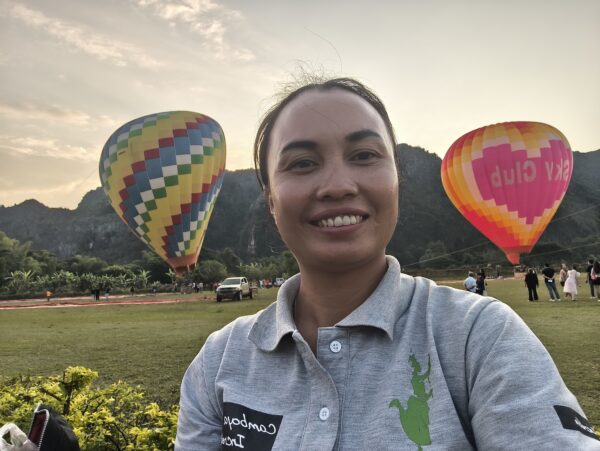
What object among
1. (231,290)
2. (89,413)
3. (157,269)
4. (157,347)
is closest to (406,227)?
(157,269)

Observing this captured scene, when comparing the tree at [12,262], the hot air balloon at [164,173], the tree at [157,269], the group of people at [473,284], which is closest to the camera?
the group of people at [473,284]

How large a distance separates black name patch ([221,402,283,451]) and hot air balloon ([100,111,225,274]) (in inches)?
598

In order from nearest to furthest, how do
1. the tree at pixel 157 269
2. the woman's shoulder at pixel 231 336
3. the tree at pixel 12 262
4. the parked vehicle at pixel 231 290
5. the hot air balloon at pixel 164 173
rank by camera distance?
the woman's shoulder at pixel 231 336 → the hot air balloon at pixel 164 173 → the parked vehicle at pixel 231 290 → the tree at pixel 12 262 → the tree at pixel 157 269

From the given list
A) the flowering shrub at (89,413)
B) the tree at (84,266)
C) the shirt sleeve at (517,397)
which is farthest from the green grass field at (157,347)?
the tree at (84,266)

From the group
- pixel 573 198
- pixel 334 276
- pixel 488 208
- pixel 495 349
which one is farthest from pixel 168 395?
pixel 573 198

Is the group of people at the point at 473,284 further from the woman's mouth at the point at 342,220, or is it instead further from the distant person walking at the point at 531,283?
the woman's mouth at the point at 342,220

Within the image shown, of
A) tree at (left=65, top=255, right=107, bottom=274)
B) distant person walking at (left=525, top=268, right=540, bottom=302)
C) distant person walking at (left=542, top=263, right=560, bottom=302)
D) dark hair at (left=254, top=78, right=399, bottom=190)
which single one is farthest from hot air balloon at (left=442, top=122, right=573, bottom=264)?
tree at (left=65, top=255, right=107, bottom=274)

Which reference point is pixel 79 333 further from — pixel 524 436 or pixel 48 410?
pixel 524 436

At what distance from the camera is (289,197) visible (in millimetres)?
1266

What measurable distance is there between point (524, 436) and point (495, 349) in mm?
152

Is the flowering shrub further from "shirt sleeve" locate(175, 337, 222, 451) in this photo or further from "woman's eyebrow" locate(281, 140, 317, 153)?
"woman's eyebrow" locate(281, 140, 317, 153)

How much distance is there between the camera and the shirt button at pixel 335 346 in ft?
3.74

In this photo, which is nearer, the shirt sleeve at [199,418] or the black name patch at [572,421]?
the black name patch at [572,421]

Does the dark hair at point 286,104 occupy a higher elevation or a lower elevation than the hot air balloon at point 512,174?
lower
